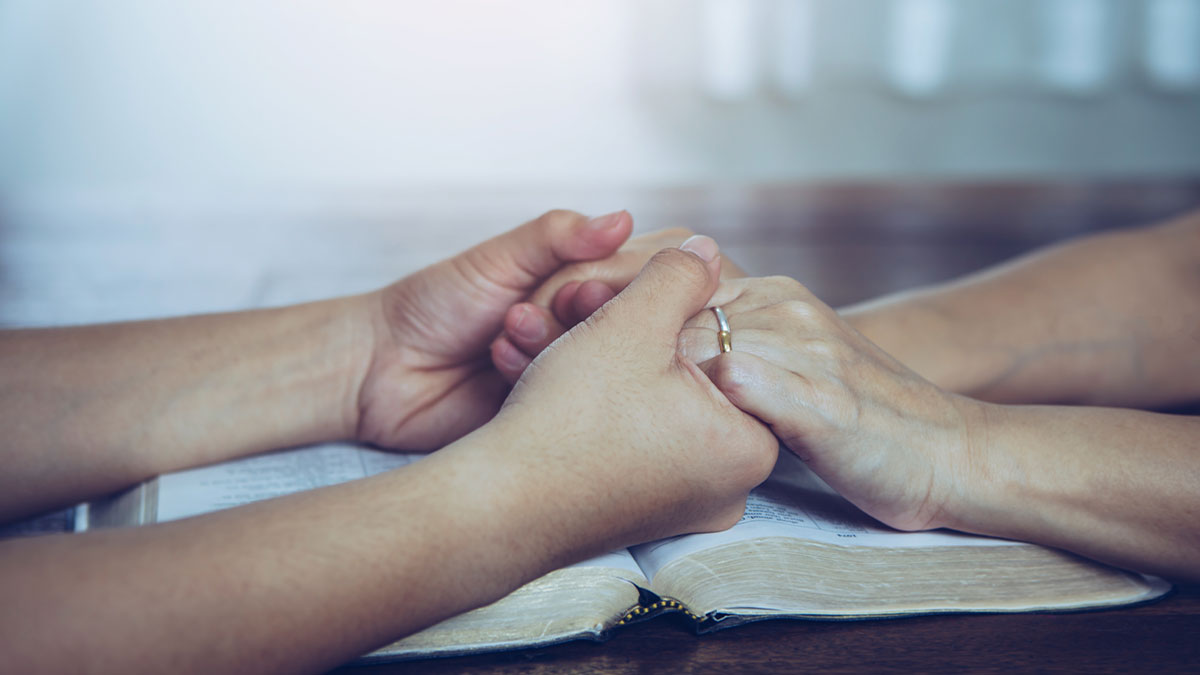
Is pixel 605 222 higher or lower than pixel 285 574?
higher

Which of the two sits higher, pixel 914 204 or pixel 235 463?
pixel 914 204

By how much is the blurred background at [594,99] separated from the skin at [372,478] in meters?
2.16

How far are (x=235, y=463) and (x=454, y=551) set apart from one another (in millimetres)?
378

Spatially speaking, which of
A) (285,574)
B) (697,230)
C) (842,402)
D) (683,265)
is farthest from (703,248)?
(697,230)

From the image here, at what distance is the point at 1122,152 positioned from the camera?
12.5 feet

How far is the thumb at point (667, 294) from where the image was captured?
676 mm

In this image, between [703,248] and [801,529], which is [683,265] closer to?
[703,248]

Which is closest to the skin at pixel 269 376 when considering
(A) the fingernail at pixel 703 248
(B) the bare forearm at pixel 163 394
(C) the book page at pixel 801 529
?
(B) the bare forearm at pixel 163 394

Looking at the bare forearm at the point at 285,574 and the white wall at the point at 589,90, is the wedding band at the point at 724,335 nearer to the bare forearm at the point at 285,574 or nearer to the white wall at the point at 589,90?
the bare forearm at the point at 285,574

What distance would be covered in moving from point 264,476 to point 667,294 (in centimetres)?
39

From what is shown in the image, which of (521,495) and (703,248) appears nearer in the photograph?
(521,495)

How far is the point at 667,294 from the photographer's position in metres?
0.69

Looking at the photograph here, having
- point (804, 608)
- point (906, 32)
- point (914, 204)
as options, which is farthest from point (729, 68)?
point (804, 608)

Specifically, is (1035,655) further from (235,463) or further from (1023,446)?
(235,463)
